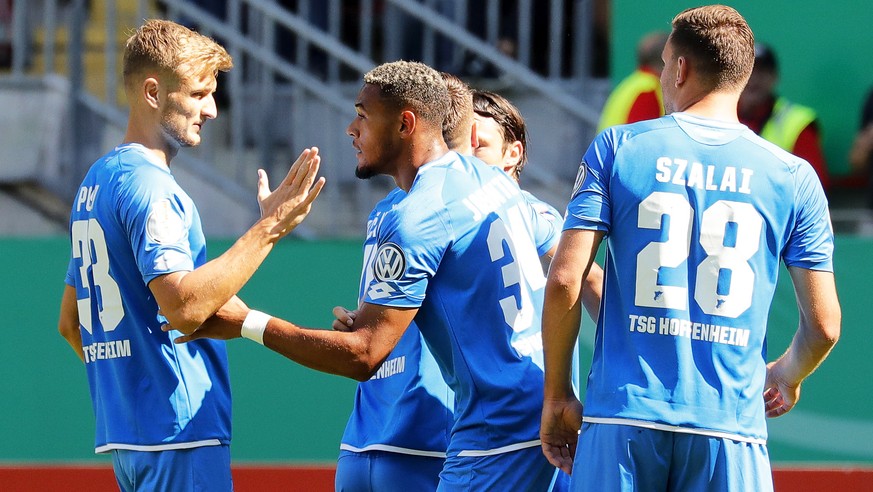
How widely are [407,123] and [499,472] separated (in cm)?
98

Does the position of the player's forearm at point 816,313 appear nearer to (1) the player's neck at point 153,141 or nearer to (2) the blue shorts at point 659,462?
(2) the blue shorts at point 659,462

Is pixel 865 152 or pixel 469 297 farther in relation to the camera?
pixel 865 152

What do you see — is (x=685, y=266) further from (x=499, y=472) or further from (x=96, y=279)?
(x=96, y=279)

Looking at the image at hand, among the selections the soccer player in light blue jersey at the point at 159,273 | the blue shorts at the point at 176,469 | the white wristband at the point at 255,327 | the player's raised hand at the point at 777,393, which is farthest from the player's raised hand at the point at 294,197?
the player's raised hand at the point at 777,393

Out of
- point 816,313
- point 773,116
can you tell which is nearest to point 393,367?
point 816,313

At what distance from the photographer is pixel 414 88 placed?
3.38m

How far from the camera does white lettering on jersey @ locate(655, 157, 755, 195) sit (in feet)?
9.71

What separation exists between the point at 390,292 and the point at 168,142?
824 mm

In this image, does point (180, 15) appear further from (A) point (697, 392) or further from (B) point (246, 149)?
(A) point (697, 392)

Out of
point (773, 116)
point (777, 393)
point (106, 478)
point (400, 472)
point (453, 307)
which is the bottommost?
point (106, 478)

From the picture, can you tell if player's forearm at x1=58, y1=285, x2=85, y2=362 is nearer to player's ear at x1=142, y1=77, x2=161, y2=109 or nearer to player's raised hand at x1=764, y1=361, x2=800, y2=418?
player's ear at x1=142, y1=77, x2=161, y2=109

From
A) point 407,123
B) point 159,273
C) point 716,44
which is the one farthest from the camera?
point 407,123

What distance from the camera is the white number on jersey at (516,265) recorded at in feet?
10.7

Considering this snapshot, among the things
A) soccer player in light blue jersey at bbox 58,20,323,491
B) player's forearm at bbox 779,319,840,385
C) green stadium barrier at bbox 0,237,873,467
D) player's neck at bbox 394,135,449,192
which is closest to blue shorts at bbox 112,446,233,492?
soccer player in light blue jersey at bbox 58,20,323,491
